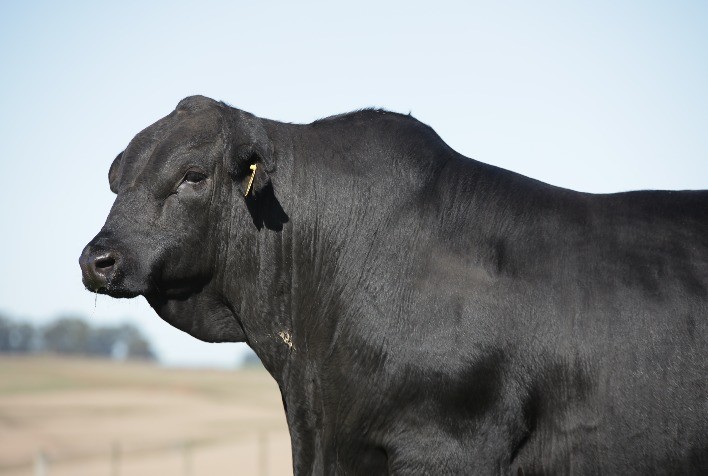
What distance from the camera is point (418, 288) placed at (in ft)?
18.9

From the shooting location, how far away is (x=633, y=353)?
5449 millimetres

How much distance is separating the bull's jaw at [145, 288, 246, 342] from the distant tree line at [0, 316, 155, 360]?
525 feet

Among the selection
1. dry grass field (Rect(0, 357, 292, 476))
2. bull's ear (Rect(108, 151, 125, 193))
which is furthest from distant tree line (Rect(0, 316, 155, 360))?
bull's ear (Rect(108, 151, 125, 193))

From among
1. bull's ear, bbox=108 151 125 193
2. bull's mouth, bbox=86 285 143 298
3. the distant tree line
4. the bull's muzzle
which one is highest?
bull's ear, bbox=108 151 125 193

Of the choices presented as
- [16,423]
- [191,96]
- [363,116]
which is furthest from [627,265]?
[16,423]

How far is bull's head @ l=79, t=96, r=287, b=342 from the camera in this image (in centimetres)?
607

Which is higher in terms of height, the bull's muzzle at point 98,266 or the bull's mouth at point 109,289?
the bull's muzzle at point 98,266

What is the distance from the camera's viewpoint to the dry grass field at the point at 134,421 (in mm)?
41156

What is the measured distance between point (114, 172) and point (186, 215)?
2.78 ft

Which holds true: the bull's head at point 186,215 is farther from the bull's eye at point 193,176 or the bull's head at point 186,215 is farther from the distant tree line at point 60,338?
the distant tree line at point 60,338

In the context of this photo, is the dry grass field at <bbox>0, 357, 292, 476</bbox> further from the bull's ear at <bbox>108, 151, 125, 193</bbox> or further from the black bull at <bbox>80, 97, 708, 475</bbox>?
the black bull at <bbox>80, 97, 708, 475</bbox>

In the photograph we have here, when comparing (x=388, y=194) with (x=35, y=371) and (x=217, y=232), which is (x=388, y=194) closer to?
(x=217, y=232)

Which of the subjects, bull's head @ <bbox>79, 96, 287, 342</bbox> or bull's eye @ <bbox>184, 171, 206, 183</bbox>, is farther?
bull's eye @ <bbox>184, 171, 206, 183</bbox>

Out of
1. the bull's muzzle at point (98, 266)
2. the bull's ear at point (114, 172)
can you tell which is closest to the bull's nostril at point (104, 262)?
the bull's muzzle at point (98, 266)
